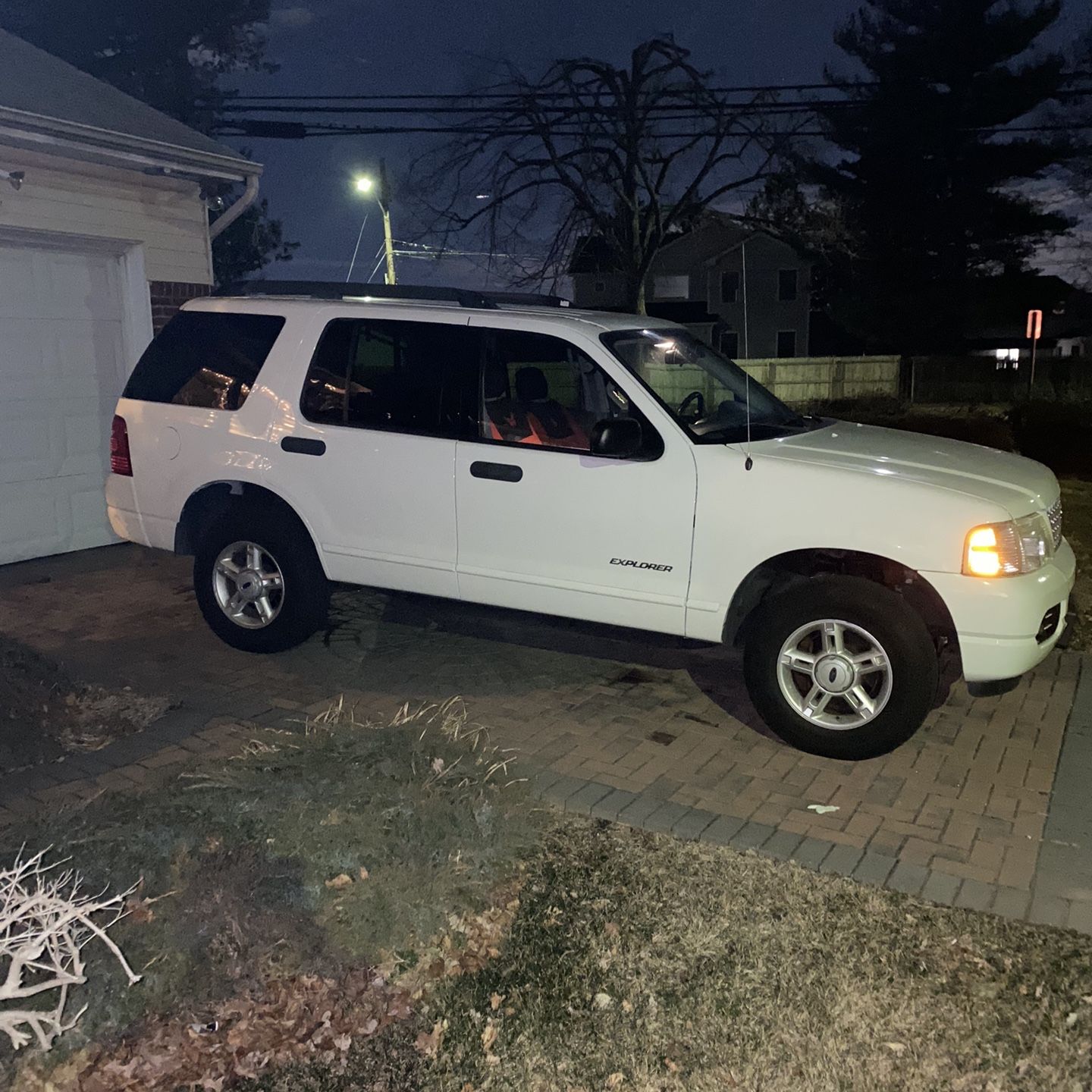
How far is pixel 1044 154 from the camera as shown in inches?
1447

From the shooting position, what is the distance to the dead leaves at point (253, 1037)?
117 inches

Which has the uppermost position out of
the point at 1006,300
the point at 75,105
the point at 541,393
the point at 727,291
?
the point at 75,105

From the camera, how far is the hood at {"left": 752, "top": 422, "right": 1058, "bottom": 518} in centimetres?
502

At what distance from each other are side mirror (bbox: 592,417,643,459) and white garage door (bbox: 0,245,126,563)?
18.6ft

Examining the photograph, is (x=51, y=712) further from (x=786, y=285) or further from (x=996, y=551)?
(x=786, y=285)

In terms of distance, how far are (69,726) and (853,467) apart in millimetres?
3972

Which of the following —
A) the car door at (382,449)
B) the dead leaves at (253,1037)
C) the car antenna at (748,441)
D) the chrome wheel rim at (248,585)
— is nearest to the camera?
the dead leaves at (253,1037)

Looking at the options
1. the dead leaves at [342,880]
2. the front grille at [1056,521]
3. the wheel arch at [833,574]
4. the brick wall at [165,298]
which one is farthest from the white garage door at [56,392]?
the front grille at [1056,521]

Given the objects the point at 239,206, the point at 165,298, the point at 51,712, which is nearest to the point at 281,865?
the point at 51,712

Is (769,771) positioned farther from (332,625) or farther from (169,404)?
(169,404)

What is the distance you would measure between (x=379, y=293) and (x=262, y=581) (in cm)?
192

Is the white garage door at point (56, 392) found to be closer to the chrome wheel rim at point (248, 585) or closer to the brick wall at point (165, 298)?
the brick wall at point (165, 298)

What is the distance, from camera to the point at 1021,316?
131ft

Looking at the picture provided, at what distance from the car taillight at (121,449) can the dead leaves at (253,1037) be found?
4.48 m
